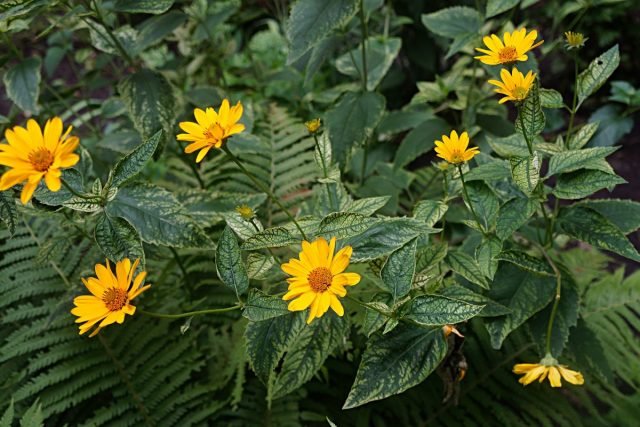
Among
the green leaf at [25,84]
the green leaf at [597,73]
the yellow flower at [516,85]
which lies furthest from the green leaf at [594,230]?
the green leaf at [25,84]

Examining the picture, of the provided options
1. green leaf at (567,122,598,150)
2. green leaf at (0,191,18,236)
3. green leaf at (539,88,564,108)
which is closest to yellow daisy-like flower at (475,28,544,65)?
green leaf at (539,88,564,108)

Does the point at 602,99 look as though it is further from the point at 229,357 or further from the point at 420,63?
the point at 229,357

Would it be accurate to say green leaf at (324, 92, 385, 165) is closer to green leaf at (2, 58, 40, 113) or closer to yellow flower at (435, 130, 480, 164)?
yellow flower at (435, 130, 480, 164)

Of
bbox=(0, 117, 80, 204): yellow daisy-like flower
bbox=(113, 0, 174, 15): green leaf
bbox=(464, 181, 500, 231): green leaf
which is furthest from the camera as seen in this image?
bbox=(113, 0, 174, 15): green leaf

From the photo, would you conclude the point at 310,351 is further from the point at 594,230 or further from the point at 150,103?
the point at 150,103

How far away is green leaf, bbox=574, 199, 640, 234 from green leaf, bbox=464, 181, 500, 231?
18 cm

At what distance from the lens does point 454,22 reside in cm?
173

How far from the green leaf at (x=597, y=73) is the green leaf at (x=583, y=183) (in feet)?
0.45

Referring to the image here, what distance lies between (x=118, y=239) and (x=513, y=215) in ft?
2.22

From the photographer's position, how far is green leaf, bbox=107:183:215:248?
3.61 feet

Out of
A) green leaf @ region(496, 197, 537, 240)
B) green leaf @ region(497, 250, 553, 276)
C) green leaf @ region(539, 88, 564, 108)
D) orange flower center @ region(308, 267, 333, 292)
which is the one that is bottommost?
green leaf @ region(497, 250, 553, 276)

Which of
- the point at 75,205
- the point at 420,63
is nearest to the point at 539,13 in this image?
the point at 420,63

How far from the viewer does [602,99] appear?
3.04 meters

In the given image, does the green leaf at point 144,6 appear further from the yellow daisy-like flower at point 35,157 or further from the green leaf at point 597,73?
the green leaf at point 597,73
